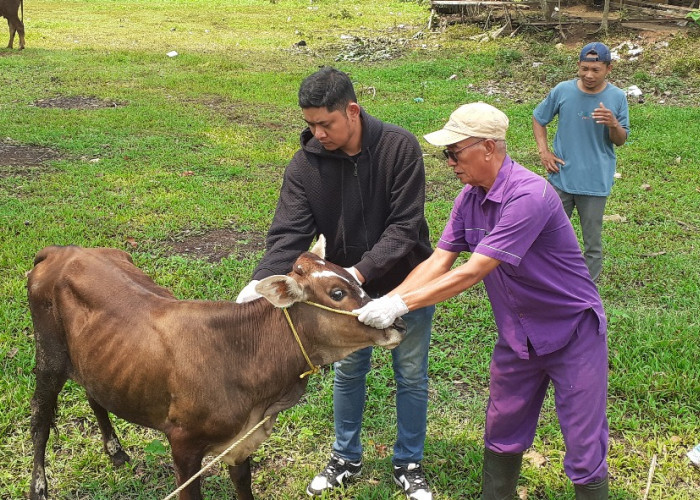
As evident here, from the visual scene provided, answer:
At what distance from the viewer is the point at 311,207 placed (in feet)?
12.7

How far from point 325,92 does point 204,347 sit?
4.62 ft

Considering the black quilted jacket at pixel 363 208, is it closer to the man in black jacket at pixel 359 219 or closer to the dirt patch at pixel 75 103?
the man in black jacket at pixel 359 219

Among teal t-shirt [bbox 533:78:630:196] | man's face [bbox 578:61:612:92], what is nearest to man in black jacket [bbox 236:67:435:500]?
teal t-shirt [bbox 533:78:630:196]

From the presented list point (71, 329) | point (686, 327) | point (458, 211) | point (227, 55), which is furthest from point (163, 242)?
point (227, 55)

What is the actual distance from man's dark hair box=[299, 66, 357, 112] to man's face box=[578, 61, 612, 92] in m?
3.24

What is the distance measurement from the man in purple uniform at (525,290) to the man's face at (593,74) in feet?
10.1

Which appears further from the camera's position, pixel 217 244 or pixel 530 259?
pixel 217 244

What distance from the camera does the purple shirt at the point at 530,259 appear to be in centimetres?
308

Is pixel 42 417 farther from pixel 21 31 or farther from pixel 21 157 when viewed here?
pixel 21 31

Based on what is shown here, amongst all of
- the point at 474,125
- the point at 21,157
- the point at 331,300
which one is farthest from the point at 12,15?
the point at 474,125

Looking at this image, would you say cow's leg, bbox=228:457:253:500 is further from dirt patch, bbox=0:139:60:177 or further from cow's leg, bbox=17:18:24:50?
cow's leg, bbox=17:18:24:50

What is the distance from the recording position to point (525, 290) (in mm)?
3287

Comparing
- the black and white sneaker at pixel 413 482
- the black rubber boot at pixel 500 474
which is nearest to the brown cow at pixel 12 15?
the black and white sneaker at pixel 413 482

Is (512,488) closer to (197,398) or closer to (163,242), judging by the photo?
(197,398)
